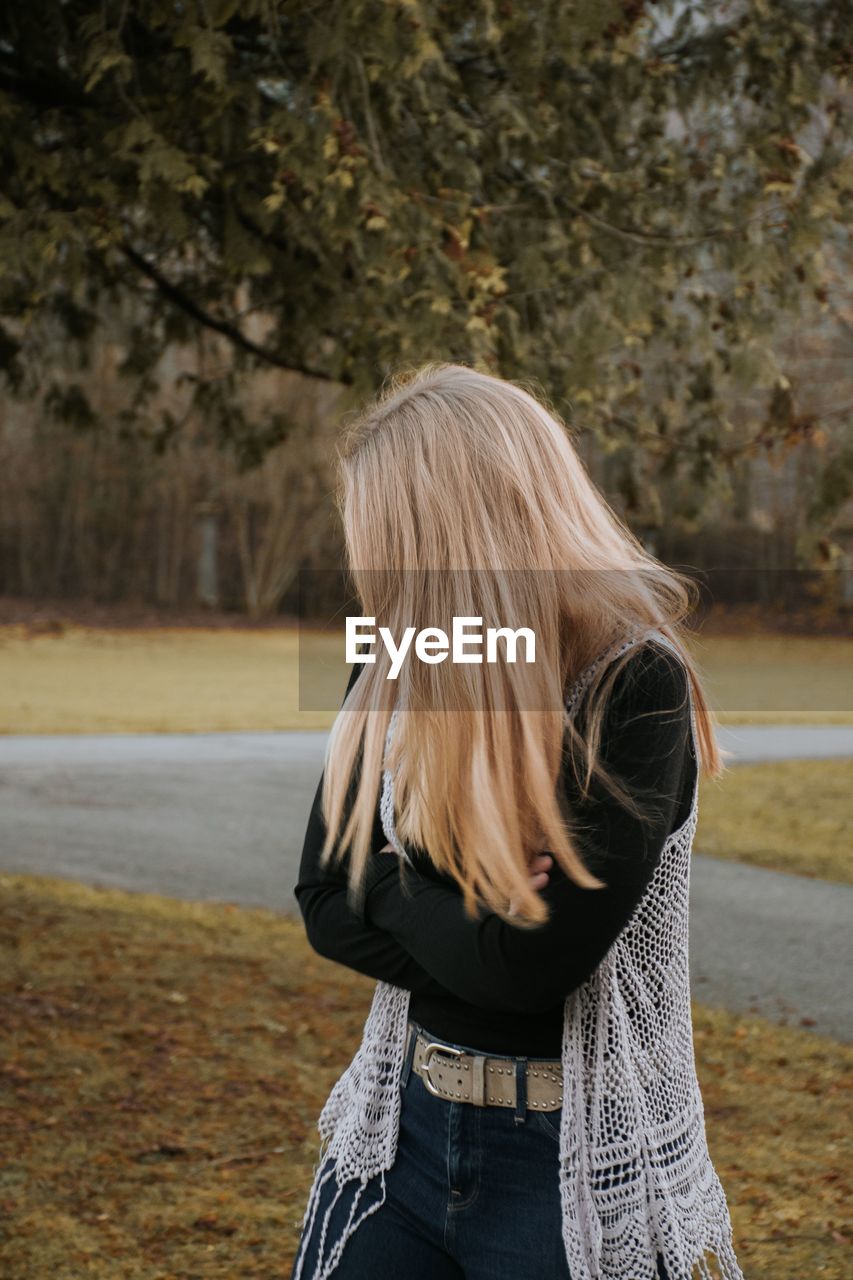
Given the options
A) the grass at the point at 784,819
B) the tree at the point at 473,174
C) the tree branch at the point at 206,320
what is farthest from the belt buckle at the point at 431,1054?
the grass at the point at 784,819

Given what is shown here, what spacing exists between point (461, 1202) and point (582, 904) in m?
0.45

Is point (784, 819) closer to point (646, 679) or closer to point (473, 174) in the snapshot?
point (473, 174)

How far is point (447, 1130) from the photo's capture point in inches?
69.6

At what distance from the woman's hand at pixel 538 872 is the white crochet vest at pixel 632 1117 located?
0.43 feet

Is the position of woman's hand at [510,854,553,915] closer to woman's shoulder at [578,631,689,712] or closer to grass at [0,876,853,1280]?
woman's shoulder at [578,631,689,712]

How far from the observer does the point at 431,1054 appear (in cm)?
179

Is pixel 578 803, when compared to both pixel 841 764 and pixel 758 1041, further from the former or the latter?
pixel 841 764

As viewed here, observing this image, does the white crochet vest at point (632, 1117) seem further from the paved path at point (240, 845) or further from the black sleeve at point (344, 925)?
the paved path at point (240, 845)

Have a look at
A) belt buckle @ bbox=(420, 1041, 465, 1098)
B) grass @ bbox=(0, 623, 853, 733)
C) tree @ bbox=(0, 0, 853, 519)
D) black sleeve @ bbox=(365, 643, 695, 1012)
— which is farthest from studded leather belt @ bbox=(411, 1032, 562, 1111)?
grass @ bbox=(0, 623, 853, 733)

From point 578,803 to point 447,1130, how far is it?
472 millimetres

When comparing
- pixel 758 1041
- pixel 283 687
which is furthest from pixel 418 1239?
pixel 283 687

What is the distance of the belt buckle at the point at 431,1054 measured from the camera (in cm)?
177

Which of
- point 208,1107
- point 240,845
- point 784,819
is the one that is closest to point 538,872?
point 208,1107

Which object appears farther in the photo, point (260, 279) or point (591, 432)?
point (260, 279)
